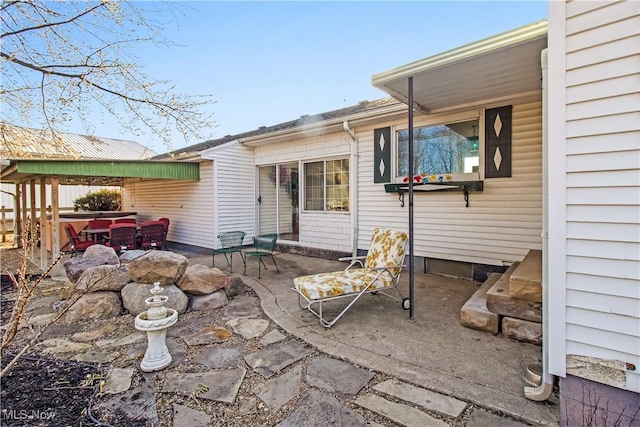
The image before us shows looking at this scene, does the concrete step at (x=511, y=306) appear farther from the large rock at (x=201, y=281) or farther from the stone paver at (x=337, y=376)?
the large rock at (x=201, y=281)

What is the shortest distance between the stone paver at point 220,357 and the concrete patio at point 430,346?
64cm

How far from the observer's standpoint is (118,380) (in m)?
2.55

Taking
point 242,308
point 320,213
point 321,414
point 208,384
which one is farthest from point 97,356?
point 320,213

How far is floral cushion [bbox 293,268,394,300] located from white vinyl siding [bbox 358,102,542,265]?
6.82ft

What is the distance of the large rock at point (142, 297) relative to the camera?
4.04 m

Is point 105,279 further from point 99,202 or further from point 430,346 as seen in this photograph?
point 99,202

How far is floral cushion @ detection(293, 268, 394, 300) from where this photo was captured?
353 centimetres

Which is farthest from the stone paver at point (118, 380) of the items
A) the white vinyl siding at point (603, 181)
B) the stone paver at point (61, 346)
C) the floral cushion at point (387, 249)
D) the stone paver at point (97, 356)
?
the white vinyl siding at point (603, 181)

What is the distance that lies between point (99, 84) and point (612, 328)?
6.53m

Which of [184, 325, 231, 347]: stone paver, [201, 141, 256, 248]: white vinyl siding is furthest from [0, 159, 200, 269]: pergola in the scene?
[184, 325, 231, 347]: stone paver

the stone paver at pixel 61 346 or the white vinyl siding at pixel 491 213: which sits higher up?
the white vinyl siding at pixel 491 213

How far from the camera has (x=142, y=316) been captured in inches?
116

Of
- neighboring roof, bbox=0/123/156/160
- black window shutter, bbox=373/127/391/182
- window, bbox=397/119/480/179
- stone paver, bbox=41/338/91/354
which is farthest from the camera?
black window shutter, bbox=373/127/391/182

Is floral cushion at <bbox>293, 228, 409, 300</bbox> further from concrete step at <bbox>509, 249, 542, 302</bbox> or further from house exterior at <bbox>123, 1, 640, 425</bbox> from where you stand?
house exterior at <bbox>123, 1, 640, 425</bbox>
